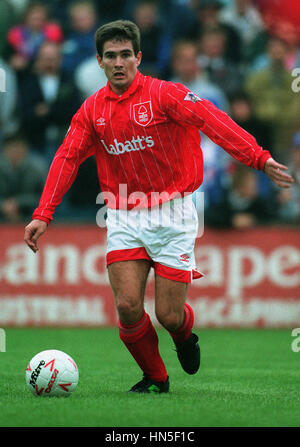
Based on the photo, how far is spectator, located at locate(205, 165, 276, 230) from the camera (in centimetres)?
1161

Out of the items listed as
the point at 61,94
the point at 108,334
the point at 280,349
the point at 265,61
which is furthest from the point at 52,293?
the point at 265,61

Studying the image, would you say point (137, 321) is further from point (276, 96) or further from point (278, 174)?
point (276, 96)

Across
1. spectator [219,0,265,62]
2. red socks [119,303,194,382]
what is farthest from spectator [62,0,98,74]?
red socks [119,303,194,382]

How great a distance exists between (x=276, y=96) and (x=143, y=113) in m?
6.78

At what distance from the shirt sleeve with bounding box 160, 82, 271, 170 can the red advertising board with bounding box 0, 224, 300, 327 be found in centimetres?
592

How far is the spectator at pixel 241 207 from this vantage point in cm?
1161

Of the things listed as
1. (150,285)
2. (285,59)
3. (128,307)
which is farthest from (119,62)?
(285,59)

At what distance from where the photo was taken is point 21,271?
11.5 metres

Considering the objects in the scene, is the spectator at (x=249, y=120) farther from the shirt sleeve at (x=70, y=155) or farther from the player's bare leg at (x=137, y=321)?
the player's bare leg at (x=137, y=321)

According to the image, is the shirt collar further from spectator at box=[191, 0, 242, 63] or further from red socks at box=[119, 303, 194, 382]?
spectator at box=[191, 0, 242, 63]

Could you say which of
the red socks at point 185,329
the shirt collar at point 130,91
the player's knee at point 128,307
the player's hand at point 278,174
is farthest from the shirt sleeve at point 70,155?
the player's hand at point 278,174

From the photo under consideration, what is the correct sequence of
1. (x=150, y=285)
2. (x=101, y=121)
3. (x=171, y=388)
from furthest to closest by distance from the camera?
(x=150, y=285), (x=171, y=388), (x=101, y=121)

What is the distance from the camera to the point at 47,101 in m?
12.2

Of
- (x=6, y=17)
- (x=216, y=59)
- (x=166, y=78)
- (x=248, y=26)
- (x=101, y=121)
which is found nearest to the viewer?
(x=101, y=121)
